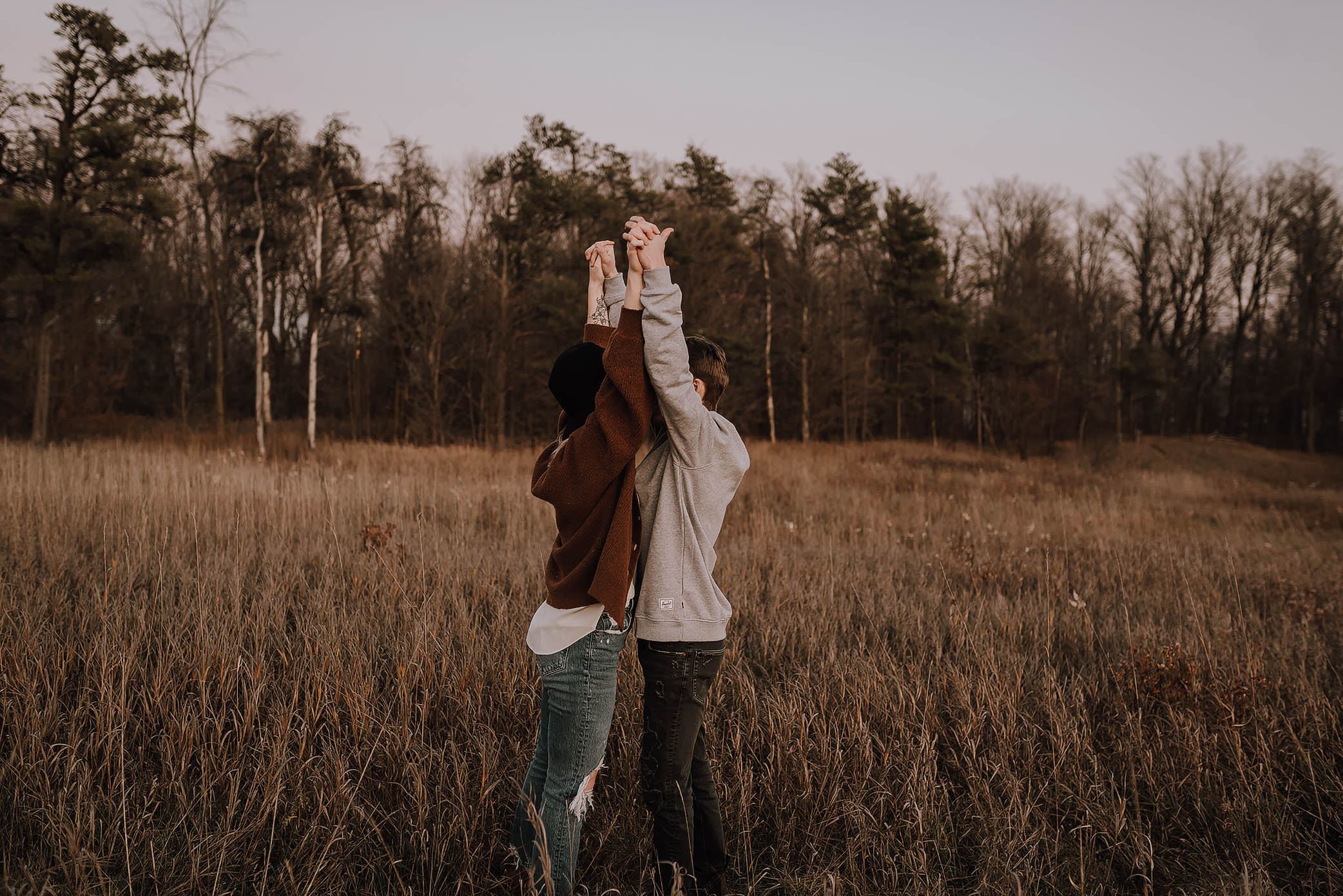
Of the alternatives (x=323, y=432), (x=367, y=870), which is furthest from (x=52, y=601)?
(x=323, y=432)

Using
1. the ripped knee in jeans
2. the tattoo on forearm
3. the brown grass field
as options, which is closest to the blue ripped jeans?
the ripped knee in jeans

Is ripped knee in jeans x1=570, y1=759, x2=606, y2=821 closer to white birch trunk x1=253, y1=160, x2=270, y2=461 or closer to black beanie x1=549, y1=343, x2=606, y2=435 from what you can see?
black beanie x1=549, y1=343, x2=606, y2=435

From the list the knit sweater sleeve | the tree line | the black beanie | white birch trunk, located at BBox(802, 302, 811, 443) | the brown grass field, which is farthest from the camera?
white birch trunk, located at BBox(802, 302, 811, 443)

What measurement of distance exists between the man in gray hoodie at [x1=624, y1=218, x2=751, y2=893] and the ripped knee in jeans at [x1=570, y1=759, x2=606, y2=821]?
0.47 feet

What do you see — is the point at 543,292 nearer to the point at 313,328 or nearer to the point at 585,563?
the point at 313,328

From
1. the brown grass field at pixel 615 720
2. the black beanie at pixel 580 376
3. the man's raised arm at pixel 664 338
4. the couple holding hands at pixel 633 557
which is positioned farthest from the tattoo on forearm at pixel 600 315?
Result: the brown grass field at pixel 615 720

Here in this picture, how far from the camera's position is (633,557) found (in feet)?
6.10

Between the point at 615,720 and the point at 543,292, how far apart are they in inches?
686

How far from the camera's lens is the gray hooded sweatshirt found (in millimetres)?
1807

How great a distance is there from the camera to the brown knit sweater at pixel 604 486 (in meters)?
1.62

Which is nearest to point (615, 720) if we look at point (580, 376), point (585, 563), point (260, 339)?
point (585, 563)

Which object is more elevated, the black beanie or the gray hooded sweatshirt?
the black beanie

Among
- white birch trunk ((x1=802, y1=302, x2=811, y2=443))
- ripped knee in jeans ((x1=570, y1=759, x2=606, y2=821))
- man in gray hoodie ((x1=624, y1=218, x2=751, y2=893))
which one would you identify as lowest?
ripped knee in jeans ((x1=570, y1=759, x2=606, y2=821))

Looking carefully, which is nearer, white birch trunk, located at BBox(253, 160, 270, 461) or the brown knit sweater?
the brown knit sweater
